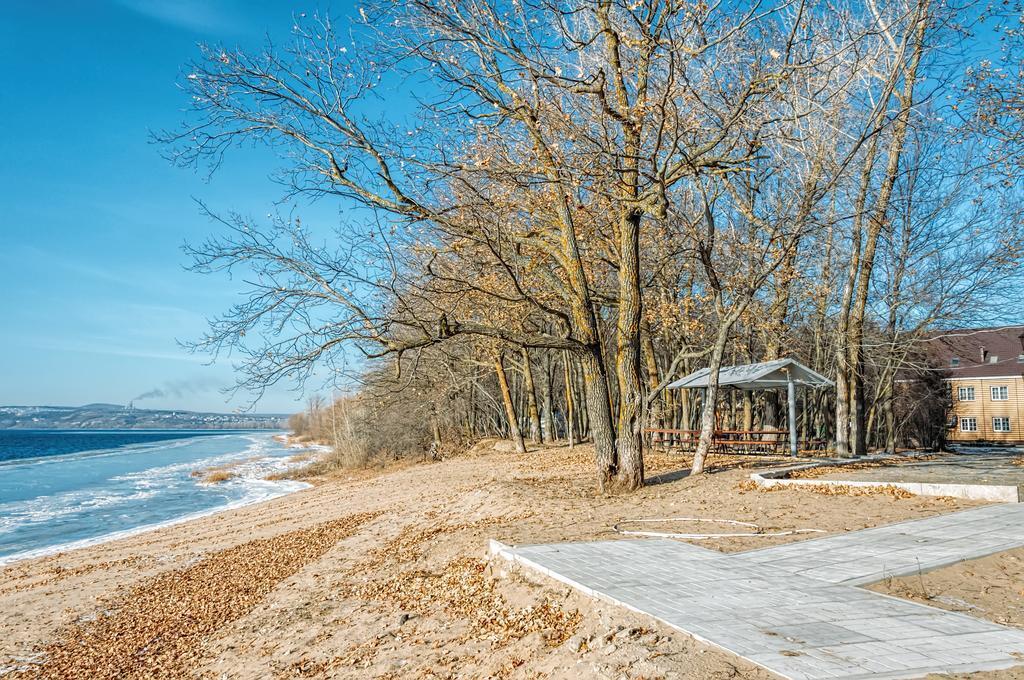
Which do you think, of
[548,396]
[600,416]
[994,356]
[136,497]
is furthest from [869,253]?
[994,356]

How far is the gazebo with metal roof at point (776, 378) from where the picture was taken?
18.9 meters

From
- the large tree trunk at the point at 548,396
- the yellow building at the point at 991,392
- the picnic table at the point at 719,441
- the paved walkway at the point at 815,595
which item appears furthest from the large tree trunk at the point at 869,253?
the yellow building at the point at 991,392

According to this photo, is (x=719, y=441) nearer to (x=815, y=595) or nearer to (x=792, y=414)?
(x=792, y=414)

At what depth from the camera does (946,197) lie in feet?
60.8

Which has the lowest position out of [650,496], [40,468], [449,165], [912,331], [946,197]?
[40,468]

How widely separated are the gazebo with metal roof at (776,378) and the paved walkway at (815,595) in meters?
9.91

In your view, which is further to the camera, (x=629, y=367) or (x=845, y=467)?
(x=845, y=467)

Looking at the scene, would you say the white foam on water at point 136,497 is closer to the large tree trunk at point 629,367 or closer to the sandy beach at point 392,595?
the sandy beach at point 392,595

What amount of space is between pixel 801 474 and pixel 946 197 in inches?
389

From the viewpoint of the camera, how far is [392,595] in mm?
8516

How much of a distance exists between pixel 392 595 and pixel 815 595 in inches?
188

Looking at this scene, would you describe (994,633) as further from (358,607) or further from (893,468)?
(893,468)

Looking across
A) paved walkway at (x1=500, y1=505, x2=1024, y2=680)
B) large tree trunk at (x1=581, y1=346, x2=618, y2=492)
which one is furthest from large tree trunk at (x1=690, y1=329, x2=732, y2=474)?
paved walkway at (x1=500, y1=505, x2=1024, y2=680)

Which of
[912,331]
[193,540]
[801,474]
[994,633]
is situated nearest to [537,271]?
[801,474]
